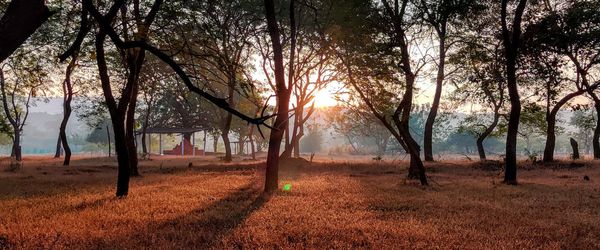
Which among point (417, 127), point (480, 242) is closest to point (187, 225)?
point (480, 242)

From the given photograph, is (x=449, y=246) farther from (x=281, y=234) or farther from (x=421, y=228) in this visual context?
(x=281, y=234)

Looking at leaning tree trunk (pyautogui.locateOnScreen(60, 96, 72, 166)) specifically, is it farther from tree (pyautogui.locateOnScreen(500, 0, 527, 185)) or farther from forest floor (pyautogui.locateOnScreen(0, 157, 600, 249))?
tree (pyautogui.locateOnScreen(500, 0, 527, 185))

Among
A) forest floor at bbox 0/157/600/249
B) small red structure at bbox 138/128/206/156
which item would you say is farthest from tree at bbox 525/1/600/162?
small red structure at bbox 138/128/206/156

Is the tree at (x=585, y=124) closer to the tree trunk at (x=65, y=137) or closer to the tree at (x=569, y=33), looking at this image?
the tree at (x=569, y=33)

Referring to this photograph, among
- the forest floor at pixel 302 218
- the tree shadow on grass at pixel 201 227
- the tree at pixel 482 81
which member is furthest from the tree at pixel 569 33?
the tree shadow on grass at pixel 201 227

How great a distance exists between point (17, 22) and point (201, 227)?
4.70 meters

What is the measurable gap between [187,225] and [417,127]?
160 metres

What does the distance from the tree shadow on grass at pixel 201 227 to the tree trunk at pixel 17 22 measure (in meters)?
3.43

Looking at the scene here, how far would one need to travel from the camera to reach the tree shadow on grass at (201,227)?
24.6 feet

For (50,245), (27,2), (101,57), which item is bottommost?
(50,245)

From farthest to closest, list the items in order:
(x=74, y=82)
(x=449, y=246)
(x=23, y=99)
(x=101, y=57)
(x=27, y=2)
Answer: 1. (x=23, y=99)
2. (x=74, y=82)
3. (x=101, y=57)
4. (x=449, y=246)
5. (x=27, y=2)

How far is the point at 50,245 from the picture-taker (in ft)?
24.1

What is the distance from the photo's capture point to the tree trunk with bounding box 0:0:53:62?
235 inches

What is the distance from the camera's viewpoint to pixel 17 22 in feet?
19.9
